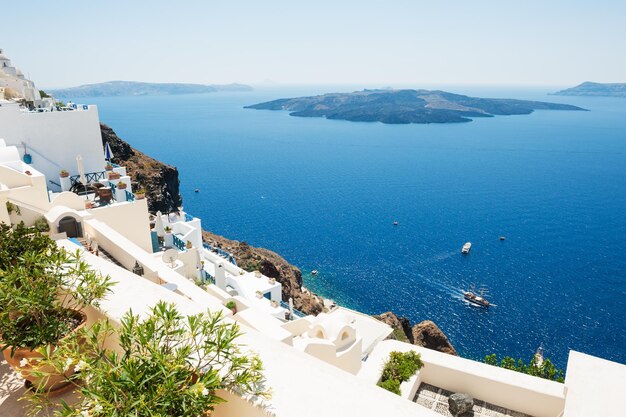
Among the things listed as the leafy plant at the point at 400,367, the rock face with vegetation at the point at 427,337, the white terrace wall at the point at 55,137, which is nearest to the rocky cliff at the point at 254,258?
the rock face with vegetation at the point at 427,337

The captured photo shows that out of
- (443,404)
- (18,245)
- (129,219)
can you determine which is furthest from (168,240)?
(443,404)

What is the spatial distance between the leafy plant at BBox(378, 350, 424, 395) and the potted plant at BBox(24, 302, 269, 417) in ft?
26.5

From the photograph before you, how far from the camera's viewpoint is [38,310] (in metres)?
5.48

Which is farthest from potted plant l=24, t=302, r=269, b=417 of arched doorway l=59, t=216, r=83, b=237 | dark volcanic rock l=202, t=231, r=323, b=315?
dark volcanic rock l=202, t=231, r=323, b=315

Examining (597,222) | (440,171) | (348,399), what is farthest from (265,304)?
(440,171)

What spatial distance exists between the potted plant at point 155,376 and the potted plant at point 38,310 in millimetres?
823

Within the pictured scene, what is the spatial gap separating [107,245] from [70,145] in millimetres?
7479

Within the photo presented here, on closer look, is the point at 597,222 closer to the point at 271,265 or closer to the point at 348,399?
the point at 271,265

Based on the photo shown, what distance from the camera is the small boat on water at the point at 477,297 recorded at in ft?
143

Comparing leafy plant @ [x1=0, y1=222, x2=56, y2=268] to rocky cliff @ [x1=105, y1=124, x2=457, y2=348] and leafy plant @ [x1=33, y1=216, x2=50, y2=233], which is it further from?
rocky cliff @ [x1=105, y1=124, x2=457, y2=348]

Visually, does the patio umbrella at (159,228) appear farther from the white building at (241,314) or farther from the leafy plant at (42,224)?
the leafy plant at (42,224)

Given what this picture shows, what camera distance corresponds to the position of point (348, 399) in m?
5.01

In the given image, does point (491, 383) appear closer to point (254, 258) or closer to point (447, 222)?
point (254, 258)

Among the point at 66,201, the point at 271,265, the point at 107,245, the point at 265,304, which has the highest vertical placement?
the point at 66,201
